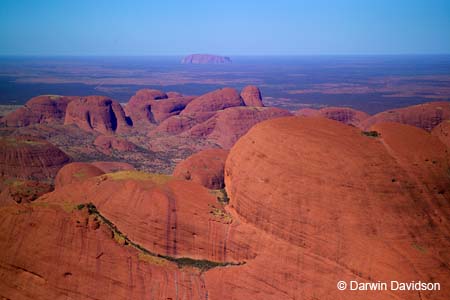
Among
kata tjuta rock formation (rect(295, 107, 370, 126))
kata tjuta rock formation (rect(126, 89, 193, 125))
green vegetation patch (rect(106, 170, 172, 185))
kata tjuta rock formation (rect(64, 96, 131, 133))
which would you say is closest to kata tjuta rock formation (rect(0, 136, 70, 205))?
green vegetation patch (rect(106, 170, 172, 185))

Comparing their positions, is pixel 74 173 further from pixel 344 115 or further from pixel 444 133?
pixel 344 115

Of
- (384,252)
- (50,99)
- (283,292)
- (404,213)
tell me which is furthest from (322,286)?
(50,99)

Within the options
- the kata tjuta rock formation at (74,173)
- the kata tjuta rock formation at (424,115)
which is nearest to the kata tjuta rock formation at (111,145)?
the kata tjuta rock formation at (74,173)

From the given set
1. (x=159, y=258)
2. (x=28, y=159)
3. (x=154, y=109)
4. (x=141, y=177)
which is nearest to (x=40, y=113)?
(x=154, y=109)

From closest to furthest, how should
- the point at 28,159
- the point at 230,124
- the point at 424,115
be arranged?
the point at 28,159 → the point at 424,115 → the point at 230,124

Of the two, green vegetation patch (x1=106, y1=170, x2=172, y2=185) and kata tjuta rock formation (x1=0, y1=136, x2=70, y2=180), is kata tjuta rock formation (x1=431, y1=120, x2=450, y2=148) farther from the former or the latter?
kata tjuta rock formation (x1=0, y1=136, x2=70, y2=180)

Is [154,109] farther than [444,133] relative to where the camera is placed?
Yes

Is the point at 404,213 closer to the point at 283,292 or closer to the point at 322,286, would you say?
the point at 322,286

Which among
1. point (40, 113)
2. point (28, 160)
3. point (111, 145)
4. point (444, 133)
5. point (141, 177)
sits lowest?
point (111, 145)

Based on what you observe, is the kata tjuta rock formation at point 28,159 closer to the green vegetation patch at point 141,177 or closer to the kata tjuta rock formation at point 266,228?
the kata tjuta rock formation at point 266,228
